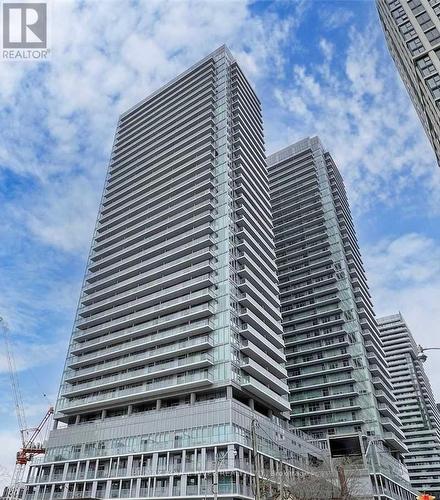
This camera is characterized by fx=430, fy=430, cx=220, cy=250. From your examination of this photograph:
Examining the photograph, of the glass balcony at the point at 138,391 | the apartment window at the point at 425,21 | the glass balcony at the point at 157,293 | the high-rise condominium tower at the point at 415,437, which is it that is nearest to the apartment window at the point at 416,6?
the apartment window at the point at 425,21

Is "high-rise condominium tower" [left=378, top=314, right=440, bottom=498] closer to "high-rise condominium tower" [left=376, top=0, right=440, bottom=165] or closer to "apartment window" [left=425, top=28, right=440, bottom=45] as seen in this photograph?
"high-rise condominium tower" [left=376, top=0, right=440, bottom=165]

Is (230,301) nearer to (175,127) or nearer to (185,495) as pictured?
(185,495)

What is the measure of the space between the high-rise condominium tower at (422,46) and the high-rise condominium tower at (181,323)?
39.8m

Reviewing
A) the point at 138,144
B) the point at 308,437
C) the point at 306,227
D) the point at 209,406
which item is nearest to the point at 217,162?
the point at 138,144

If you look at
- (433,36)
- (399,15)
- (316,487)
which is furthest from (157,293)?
(399,15)

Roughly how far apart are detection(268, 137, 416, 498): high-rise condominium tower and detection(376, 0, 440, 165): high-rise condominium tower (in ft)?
141

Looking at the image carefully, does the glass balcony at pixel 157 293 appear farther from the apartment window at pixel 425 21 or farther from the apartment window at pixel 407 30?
the apartment window at pixel 425 21

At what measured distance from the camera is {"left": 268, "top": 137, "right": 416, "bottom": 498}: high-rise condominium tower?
95.1m

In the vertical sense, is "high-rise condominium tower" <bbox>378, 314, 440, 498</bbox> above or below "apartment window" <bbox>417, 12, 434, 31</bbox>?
below

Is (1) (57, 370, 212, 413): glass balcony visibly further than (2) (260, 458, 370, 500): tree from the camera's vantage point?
Yes

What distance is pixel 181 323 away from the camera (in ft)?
267

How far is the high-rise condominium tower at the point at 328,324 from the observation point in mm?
95125

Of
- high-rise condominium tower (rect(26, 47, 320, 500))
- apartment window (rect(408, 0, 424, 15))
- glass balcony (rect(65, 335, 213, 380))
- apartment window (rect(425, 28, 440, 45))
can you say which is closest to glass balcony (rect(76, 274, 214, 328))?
high-rise condominium tower (rect(26, 47, 320, 500))

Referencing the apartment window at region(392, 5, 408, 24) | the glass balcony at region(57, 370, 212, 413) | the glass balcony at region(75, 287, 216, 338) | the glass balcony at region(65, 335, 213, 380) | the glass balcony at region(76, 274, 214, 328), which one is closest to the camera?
the glass balcony at region(57, 370, 212, 413)
